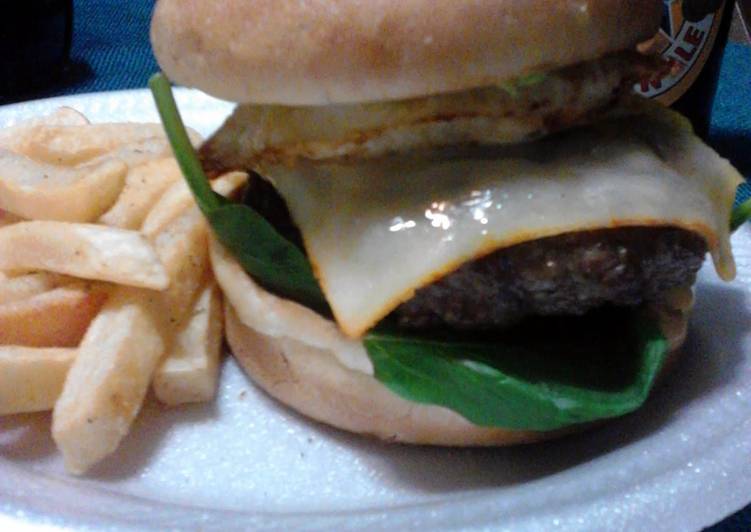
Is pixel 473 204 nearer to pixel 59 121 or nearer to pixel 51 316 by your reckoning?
pixel 51 316

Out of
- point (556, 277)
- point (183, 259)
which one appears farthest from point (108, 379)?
point (556, 277)

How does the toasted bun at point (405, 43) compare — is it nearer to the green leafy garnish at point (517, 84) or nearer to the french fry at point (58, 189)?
the green leafy garnish at point (517, 84)

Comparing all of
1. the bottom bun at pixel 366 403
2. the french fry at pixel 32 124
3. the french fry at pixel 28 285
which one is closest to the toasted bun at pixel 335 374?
the bottom bun at pixel 366 403

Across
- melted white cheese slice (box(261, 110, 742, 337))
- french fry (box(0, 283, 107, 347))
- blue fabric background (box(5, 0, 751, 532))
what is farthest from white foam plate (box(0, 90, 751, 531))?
blue fabric background (box(5, 0, 751, 532))

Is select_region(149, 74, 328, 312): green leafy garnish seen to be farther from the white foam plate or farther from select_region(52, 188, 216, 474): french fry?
the white foam plate

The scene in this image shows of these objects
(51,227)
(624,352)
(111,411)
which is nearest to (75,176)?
(51,227)
